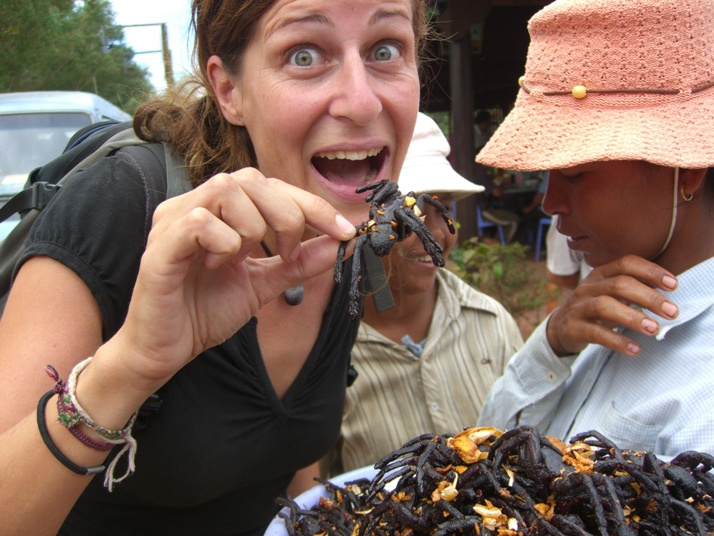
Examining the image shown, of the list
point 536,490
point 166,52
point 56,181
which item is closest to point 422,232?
point 536,490

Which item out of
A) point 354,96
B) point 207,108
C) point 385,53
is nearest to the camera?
point 354,96

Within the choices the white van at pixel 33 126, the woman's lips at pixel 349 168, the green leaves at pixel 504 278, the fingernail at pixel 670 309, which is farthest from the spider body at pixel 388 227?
the green leaves at pixel 504 278

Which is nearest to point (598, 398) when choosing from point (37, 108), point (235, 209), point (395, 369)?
point (395, 369)

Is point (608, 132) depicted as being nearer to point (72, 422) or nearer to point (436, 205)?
point (436, 205)

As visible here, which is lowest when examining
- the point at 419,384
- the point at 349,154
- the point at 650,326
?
the point at 419,384

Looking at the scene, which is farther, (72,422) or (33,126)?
(33,126)

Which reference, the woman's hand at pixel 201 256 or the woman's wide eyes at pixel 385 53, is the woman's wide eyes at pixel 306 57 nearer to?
the woman's wide eyes at pixel 385 53

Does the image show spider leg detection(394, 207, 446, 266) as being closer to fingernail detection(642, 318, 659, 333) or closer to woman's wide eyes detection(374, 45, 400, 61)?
woman's wide eyes detection(374, 45, 400, 61)
